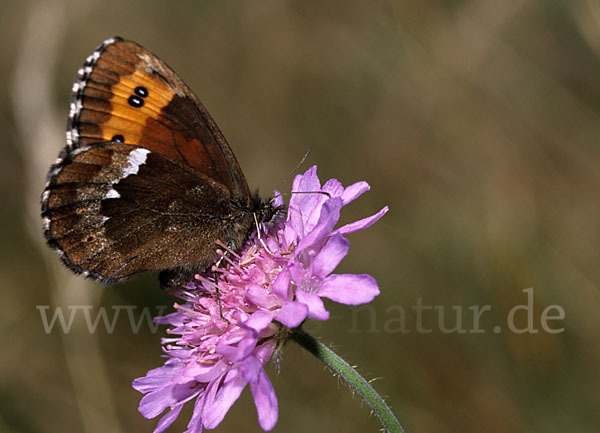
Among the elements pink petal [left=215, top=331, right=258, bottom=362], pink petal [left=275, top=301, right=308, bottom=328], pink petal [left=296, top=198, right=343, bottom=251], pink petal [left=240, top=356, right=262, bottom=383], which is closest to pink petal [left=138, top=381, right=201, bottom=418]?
pink petal [left=215, top=331, right=258, bottom=362]

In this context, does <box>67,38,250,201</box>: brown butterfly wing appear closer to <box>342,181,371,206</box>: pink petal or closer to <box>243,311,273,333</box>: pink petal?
<box>342,181,371,206</box>: pink petal

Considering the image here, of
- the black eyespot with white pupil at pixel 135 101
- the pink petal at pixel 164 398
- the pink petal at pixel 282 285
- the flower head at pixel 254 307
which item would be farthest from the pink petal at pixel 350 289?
the black eyespot with white pupil at pixel 135 101

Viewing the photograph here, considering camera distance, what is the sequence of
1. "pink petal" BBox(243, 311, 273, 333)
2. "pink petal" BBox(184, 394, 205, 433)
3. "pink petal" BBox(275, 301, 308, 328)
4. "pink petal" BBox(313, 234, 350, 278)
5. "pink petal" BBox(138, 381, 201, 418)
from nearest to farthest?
"pink petal" BBox(275, 301, 308, 328)
"pink petal" BBox(243, 311, 273, 333)
"pink petal" BBox(313, 234, 350, 278)
"pink petal" BBox(184, 394, 205, 433)
"pink petal" BBox(138, 381, 201, 418)

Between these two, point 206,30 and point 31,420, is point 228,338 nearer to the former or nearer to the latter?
point 31,420

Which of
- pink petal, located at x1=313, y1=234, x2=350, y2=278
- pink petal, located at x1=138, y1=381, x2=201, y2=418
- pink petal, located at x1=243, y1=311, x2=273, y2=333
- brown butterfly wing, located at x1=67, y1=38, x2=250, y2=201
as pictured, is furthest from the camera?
brown butterfly wing, located at x1=67, y1=38, x2=250, y2=201

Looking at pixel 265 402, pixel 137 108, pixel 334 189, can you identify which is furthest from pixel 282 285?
pixel 137 108

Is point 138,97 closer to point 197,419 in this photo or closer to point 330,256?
point 330,256
